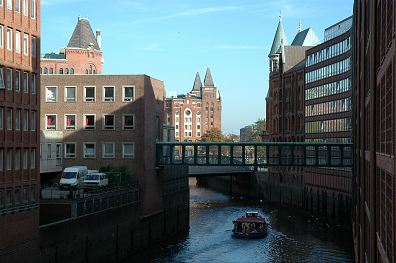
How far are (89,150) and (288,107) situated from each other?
2836 inches

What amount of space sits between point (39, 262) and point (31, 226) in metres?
2.54

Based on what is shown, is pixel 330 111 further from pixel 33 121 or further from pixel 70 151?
pixel 33 121

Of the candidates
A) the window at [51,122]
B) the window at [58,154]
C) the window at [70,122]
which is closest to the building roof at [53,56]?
the window at [51,122]

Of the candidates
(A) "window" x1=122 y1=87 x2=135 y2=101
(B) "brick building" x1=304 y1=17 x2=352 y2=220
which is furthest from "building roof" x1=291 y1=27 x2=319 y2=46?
(A) "window" x1=122 y1=87 x2=135 y2=101

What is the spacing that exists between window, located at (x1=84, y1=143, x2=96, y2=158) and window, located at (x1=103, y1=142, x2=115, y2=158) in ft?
4.00

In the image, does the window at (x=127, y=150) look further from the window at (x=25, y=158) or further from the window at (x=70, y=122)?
the window at (x=25, y=158)

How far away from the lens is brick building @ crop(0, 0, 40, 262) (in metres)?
43.3

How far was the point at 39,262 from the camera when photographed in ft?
148

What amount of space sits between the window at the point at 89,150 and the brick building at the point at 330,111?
121 feet

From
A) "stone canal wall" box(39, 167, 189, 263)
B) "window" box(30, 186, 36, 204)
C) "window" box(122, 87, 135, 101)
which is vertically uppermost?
"window" box(122, 87, 135, 101)

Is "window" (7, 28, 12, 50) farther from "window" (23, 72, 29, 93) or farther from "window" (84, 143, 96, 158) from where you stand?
"window" (84, 143, 96, 158)

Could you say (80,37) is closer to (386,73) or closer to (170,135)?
(170,135)

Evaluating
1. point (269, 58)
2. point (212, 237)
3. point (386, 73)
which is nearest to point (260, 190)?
point (269, 58)

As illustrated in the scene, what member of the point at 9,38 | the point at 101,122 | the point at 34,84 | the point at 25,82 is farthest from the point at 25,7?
the point at 101,122
